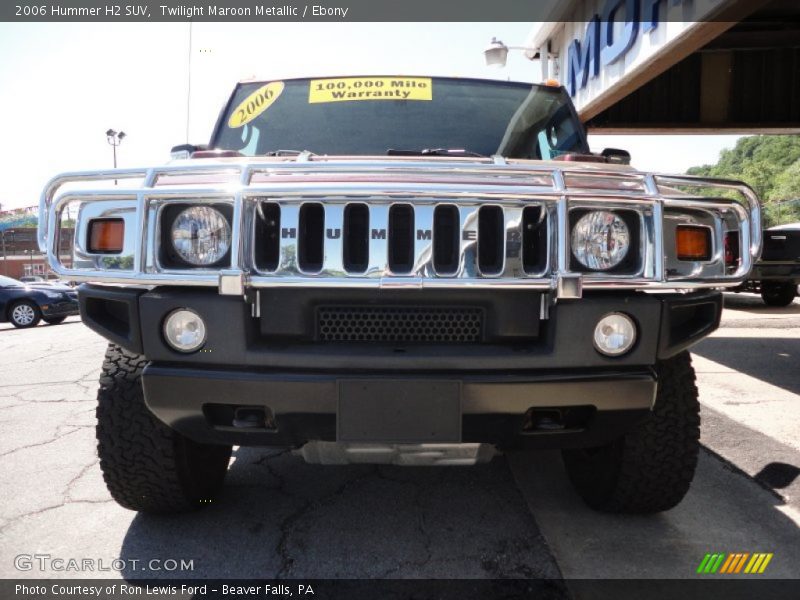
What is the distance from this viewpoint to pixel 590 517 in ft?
8.15

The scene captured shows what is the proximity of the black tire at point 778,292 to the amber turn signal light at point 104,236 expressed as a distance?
37.8ft

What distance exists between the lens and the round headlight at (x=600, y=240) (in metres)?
1.92

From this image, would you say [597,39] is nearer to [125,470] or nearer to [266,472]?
[266,472]

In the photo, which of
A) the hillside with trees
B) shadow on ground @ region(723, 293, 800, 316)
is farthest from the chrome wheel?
the hillside with trees

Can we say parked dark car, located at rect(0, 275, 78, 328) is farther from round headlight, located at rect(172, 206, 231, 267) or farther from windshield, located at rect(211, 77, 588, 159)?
round headlight, located at rect(172, 206, 231, 267)

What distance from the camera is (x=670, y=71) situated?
385 inches

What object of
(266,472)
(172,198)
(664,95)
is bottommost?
(266,472)

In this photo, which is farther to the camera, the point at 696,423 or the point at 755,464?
the point at 755,464

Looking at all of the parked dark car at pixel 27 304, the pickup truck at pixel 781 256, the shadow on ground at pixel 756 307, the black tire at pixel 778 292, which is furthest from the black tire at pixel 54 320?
the black tire at pixel 778 292

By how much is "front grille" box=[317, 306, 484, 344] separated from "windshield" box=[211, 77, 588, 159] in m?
1.20

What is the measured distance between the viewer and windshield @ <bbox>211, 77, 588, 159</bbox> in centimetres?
297

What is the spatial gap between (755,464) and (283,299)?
2.71m

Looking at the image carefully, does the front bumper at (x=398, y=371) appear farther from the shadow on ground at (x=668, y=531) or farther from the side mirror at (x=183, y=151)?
the side mirror at (x=183, y=151)

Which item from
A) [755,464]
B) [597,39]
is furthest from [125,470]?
[597,39]
